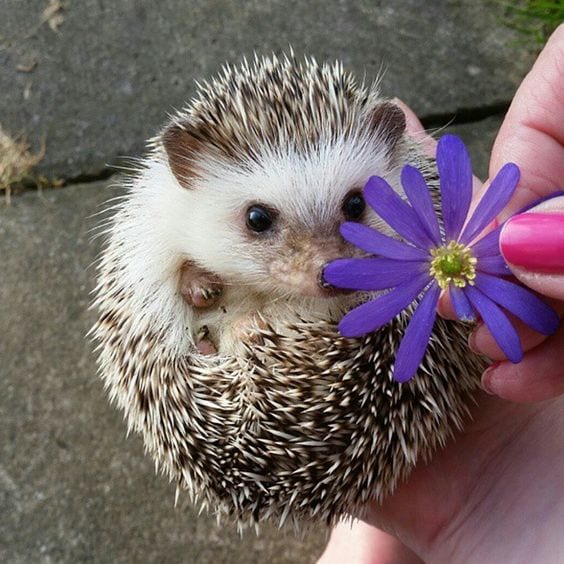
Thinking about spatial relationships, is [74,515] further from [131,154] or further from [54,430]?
[131,154]

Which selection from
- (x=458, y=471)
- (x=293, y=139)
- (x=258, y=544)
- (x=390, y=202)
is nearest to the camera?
(x=390, y=202)

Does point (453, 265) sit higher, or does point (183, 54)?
point (453, 265)

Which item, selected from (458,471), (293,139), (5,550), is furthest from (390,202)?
(5,550)

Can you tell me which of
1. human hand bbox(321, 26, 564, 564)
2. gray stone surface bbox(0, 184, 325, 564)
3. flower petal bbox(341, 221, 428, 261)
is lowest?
gray stone surface bbox(0, 184, 325, 564)

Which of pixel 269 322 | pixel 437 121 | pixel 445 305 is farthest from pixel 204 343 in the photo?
pixel 437 121

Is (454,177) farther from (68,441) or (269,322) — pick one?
(68,441)

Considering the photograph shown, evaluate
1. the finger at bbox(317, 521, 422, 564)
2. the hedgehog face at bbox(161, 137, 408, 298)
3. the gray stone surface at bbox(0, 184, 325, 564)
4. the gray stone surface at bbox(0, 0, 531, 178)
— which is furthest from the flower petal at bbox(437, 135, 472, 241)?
the gray stone surface at bbox(0, 0, 531, 178)

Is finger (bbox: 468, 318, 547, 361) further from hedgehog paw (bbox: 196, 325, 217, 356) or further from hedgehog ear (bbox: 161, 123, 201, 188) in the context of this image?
hedgehog ear (bbox: 161, 123, 201, 188)
